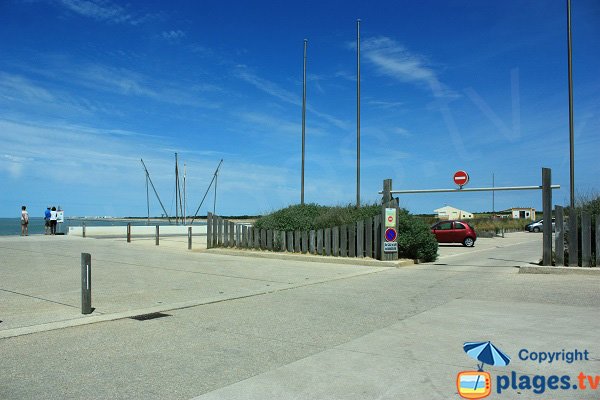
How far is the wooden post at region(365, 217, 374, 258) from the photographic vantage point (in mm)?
17172

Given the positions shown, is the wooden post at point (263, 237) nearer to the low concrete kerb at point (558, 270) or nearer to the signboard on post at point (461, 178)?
the signboard on post at point (461, 178)

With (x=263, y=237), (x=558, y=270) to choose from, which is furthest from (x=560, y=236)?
(x=263, y=237)

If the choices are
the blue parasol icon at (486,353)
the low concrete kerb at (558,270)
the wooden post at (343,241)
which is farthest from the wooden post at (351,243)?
the blue parasol icon at (486,353)

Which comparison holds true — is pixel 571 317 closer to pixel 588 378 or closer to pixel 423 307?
pixel 423 307

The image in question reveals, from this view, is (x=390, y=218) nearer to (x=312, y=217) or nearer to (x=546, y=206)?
(x=312, y=217)

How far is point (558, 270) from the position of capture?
13.9m

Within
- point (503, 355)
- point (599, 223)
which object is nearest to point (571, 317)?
point (503, 355)

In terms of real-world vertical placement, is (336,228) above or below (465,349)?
above

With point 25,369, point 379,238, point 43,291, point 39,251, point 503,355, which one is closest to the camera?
point 25,369

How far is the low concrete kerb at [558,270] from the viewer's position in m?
13.4

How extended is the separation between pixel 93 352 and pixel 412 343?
3.95m

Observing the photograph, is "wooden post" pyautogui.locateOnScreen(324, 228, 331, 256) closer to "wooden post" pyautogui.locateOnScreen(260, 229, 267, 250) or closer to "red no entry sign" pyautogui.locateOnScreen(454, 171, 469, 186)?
"wooden post" pyautogui.locateOnScreen(260, 229, 267, 250)

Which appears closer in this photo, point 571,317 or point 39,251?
point 571,317

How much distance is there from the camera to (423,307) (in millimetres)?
9117
